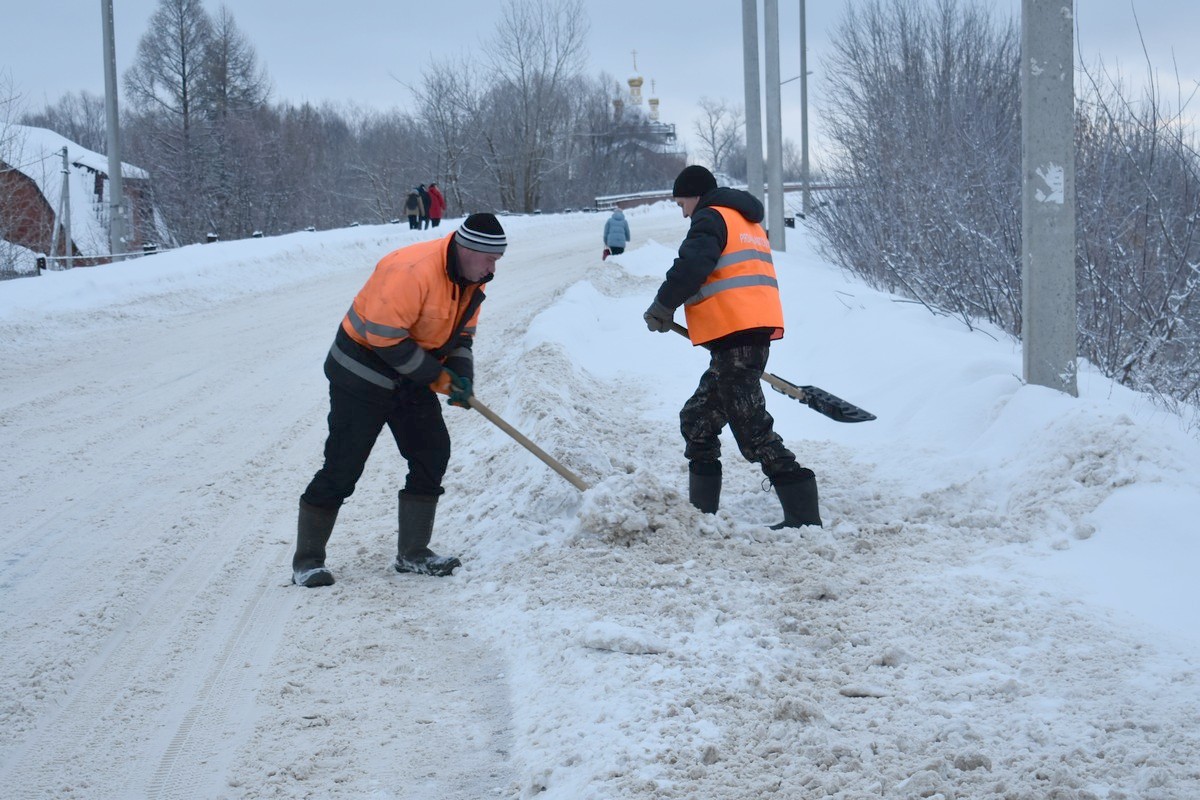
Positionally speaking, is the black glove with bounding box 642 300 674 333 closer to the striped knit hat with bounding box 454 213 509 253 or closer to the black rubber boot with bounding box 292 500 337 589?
the striped knit hat with bounding box 454 213 509 253

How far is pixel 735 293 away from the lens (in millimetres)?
5359

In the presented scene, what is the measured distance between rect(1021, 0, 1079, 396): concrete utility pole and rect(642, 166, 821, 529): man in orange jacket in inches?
66.9

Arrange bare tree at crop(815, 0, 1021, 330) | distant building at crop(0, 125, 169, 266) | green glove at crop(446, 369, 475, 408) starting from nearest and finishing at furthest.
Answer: green glove at crop(446, 369, 475, 408), bare tree at crop(815, 0, 1021, 330), distant building at crop(0, 125, 169, 266)

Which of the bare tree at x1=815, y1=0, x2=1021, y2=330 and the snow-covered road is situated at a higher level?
the bare tree at x1=815, y1=0, x2=1021, y2=330

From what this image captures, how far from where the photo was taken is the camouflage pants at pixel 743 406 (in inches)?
213

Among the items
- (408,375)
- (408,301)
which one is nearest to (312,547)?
(408,375)

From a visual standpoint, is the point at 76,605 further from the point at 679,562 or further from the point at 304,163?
the point at 304,163

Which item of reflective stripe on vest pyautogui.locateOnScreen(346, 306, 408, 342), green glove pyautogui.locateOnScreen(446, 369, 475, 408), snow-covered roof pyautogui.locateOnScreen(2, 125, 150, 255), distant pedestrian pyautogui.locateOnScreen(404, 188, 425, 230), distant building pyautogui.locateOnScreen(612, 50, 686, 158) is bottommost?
green glove pyautogui.locateOnScreen(446, 369, 475, 408)

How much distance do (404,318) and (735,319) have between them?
1.60 m

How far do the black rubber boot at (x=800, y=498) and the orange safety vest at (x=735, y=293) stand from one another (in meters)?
0.75

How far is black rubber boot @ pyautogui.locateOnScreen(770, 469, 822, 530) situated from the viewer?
5461mm

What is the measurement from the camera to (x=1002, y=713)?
3336 millimetres

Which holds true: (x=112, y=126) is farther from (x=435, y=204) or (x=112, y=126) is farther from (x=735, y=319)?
(x=735, y=319)

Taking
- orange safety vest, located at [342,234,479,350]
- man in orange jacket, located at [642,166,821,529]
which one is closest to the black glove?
man in orange jacket, located at [642,166,821,529]
